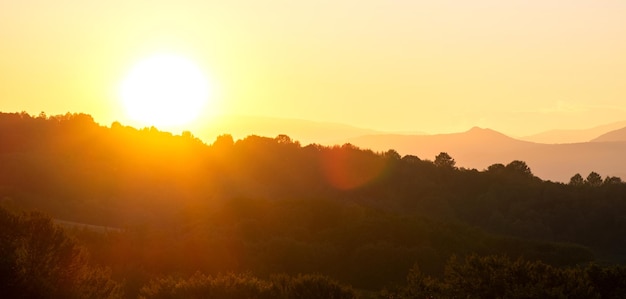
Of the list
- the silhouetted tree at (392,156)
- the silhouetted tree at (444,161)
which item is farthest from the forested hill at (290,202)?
the silhouetted tree at (392,156)

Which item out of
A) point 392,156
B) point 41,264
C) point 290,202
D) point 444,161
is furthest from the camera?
point 444,161

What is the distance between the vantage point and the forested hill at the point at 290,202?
59.7 metres

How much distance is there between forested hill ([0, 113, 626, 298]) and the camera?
59719mm

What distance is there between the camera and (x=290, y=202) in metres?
78.4

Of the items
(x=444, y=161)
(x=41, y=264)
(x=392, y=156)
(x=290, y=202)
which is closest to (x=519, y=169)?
(x=444, y=161)

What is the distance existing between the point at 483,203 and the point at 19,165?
56091mm

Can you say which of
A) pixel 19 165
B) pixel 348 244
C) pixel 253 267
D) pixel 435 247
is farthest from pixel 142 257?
pixel 19 165

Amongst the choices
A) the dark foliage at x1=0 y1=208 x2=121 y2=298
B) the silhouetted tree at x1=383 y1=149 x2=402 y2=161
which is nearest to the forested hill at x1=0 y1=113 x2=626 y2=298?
the silhouetted tree at x1=383 y1=149 x2=402 y2=161

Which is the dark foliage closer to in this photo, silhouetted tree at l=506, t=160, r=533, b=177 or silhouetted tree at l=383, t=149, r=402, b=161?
silhouetted tree at l=383, t=149, r=402, b=161

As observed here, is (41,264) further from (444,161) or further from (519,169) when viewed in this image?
(444,161)

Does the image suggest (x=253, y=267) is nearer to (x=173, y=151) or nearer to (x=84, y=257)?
(x=84, y=257)

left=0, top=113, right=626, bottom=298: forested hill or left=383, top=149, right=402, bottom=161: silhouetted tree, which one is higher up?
left=383, top=149, right=402, bottom=161: silhouetted tree

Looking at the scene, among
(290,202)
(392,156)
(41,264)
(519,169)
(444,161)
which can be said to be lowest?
(290,202)

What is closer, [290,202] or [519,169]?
[290,202]
